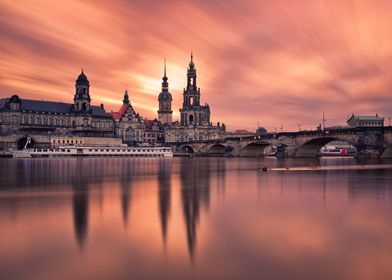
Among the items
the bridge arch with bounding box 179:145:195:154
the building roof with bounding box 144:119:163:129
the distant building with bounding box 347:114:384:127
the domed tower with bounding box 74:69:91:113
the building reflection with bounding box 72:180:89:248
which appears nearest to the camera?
the building reflection with bounding box 72:180:89:248

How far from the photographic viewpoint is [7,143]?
121 meters

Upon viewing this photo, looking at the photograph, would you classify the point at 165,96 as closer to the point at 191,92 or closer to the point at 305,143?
the point at 191,92

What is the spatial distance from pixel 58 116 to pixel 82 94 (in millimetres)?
11839

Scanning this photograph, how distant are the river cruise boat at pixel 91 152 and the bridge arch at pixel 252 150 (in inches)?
939

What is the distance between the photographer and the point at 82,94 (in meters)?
152

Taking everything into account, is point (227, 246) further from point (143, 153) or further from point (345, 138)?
point (143, 153)

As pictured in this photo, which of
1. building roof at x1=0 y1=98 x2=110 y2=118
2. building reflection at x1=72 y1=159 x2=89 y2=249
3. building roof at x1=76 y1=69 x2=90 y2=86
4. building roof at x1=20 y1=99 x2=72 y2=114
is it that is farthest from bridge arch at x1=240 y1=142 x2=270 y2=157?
building reflection at x1=72 y1=159 x2=89 y2=249

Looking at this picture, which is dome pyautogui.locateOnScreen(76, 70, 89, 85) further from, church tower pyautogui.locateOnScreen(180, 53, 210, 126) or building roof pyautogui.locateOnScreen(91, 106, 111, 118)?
church tower pyautogui.locateOnScreen(180, 53, 210, 126)

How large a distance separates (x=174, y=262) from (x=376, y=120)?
207 m

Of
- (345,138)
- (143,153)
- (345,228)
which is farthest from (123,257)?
(143,153)

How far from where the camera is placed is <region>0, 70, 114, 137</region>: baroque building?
136 m

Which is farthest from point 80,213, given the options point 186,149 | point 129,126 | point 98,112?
point 98,112

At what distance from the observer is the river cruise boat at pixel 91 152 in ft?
357

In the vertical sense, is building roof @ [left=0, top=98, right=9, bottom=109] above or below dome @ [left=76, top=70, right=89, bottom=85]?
below
